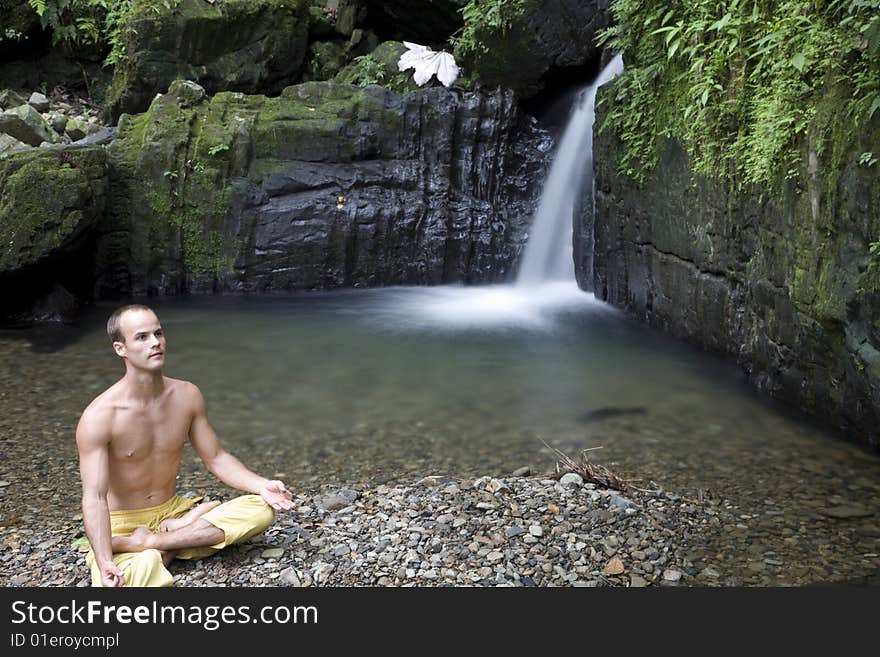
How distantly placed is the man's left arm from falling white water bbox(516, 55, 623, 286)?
28.4 feet

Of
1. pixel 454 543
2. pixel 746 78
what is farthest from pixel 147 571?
pixel 746 78

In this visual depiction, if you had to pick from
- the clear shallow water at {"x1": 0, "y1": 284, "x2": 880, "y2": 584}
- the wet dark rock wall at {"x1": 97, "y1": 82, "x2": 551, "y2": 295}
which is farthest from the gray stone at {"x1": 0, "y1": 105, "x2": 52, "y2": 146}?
the clear shallow water at {"x1": 0, "y1": 284, "x2": 880, "y2": 584}

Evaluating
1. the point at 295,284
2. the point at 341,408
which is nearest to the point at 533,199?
the point at 295,284

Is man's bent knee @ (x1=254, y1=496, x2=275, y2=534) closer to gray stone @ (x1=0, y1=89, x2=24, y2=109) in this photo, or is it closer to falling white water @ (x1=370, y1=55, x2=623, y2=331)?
falling white water @ (x1=370, y1=55, x2=623, y2=331)

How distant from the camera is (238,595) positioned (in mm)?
2891

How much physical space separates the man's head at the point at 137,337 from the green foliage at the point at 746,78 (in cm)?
403

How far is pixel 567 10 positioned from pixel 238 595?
11089 millimetres

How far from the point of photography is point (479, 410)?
22.0ft

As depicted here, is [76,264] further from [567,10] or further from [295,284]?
[567,10]

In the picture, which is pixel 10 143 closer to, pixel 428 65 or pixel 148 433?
pixel 428 65

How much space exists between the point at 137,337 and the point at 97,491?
64 cm

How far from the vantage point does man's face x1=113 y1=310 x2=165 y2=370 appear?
10.4 feet

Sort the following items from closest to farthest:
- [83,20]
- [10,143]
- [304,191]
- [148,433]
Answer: [148,433] → [304,191] → [10,143] → [83,20]

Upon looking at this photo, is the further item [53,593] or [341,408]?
[341,408]
